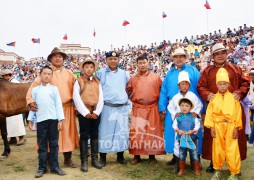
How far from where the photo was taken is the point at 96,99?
186 inches

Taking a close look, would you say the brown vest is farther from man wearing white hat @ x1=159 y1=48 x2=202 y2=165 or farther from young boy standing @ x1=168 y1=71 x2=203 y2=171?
young boy standing @ x1=168 y1=71 x2=203 y2=171

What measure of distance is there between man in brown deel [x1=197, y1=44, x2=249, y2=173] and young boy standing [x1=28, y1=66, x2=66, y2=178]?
7.28 feet

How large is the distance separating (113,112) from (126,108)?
277 mm

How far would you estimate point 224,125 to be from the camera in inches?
158

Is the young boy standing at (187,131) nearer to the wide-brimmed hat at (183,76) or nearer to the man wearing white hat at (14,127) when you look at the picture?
the wide-brimmed hat at (183,76)

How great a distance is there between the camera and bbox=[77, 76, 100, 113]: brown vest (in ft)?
15.3

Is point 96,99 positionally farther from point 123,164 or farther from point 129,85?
point 123,164

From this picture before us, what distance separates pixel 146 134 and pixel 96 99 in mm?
1071

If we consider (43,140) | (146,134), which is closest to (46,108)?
(43,140)

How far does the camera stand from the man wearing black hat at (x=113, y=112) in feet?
16.1

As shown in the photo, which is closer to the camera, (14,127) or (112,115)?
(112,115)

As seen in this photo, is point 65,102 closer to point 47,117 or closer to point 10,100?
point 47,117

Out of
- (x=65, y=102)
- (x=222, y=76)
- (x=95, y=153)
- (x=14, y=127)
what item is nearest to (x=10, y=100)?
(x=65, y=102)

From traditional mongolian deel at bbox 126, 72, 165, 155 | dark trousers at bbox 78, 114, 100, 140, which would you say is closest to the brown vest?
→ dark trousers at bbox 78, 114, 100, 140
